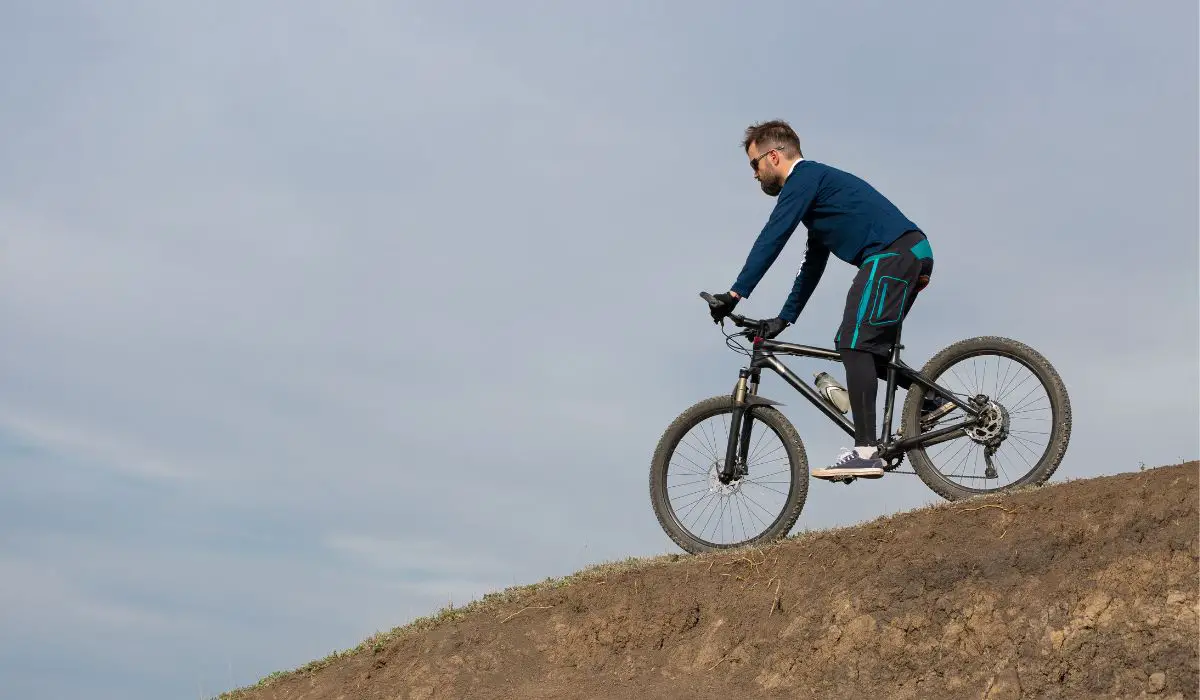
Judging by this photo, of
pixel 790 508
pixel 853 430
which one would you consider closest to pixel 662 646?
pixel 790 508

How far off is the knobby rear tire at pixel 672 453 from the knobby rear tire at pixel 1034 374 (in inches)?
34.7

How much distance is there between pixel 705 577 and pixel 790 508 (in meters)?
0.88

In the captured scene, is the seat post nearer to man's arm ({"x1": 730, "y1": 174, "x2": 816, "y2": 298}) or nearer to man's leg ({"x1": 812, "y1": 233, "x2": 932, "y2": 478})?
man's leg ({"x1": 812, "y1": 233, "x2": 932, "y2": 478})

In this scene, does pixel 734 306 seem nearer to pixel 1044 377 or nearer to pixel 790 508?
pixel 790 508

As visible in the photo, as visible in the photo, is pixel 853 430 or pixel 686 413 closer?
pixel 853 430

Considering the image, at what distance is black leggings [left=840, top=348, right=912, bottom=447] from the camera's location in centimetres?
902

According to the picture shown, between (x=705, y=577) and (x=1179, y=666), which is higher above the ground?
(x=705, y=577)

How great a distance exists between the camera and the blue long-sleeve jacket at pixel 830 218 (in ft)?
30.1

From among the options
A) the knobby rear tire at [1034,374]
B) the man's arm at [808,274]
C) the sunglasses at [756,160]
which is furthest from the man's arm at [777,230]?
the knobby rear tire at [1034,374]

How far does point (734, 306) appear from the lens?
31.0ft

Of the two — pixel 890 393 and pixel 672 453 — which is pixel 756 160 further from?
pixel 672 453

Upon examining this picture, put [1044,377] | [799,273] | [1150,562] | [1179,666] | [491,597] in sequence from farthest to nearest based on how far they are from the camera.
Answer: [491,597] < [799,273] < [1044,377] < [1150,562] < [1179,666]

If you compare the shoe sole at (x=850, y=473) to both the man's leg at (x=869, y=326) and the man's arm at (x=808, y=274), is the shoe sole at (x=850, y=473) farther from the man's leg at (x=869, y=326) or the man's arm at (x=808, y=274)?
the man's arm at (x=808, y=274)

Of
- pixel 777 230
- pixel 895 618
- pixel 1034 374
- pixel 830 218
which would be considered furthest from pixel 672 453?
pixel 1034 374
